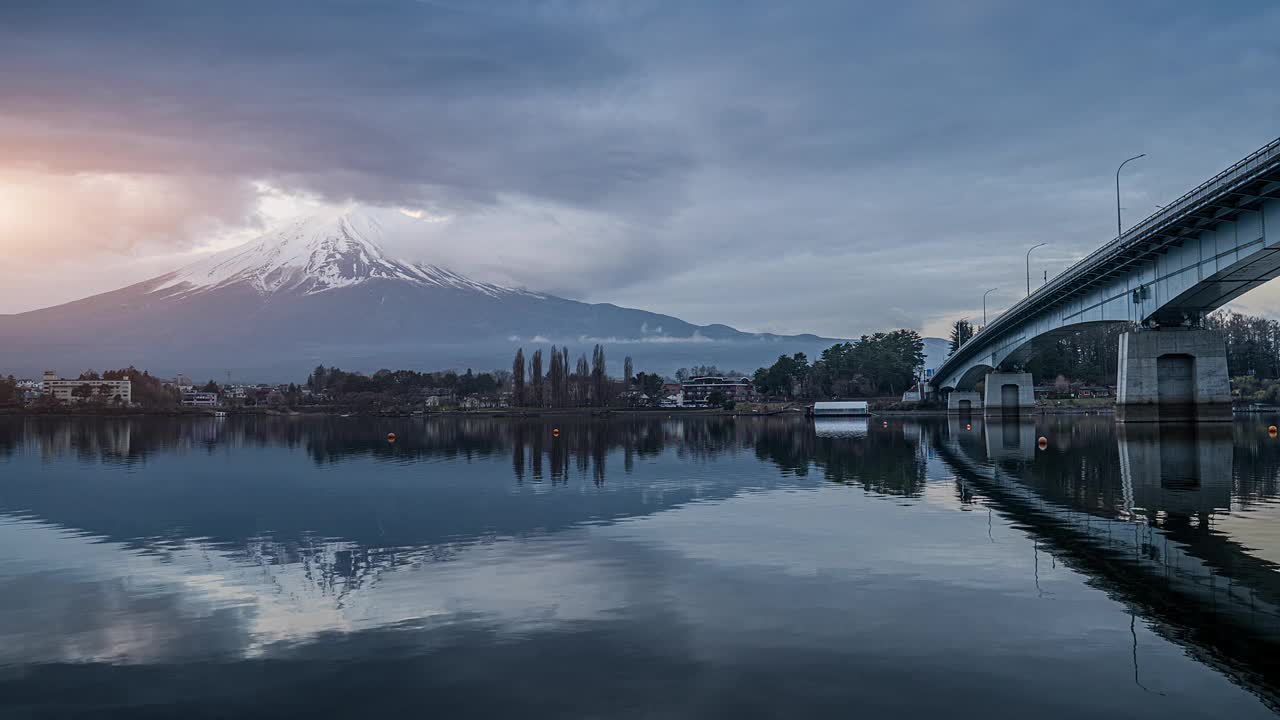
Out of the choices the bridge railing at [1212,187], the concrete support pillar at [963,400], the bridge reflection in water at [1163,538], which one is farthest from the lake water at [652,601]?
the concrete support pillar at [963,400]

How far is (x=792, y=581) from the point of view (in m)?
19.4

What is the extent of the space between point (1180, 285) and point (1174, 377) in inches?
410

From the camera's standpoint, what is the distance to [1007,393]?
14025cm

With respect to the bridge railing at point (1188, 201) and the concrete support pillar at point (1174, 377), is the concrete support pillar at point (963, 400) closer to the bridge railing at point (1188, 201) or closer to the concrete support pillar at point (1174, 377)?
the bridge railing at point (1188, 201)

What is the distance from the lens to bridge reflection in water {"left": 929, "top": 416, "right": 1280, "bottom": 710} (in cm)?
1455

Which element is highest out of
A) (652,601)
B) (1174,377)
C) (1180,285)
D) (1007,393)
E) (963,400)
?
(1180,285)

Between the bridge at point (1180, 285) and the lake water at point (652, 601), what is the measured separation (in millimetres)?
21601

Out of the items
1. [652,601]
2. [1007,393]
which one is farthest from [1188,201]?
[1007,393]

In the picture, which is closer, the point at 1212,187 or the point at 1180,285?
the point at 1212,187

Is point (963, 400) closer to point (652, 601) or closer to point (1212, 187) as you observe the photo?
point (1212, 187)

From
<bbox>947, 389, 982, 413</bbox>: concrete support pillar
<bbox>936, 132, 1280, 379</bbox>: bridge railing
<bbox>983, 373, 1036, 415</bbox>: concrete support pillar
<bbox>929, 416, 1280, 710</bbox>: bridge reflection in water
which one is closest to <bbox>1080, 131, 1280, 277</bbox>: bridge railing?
<bbox>936, 132, 1280, 379</bbox>: bridge railing

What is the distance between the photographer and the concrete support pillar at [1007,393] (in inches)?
5507

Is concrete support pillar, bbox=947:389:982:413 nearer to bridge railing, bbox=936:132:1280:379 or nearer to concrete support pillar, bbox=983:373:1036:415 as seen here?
concrete support pillar, bbox=983:373:1036:415

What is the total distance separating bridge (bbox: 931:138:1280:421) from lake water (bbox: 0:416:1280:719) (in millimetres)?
21601
